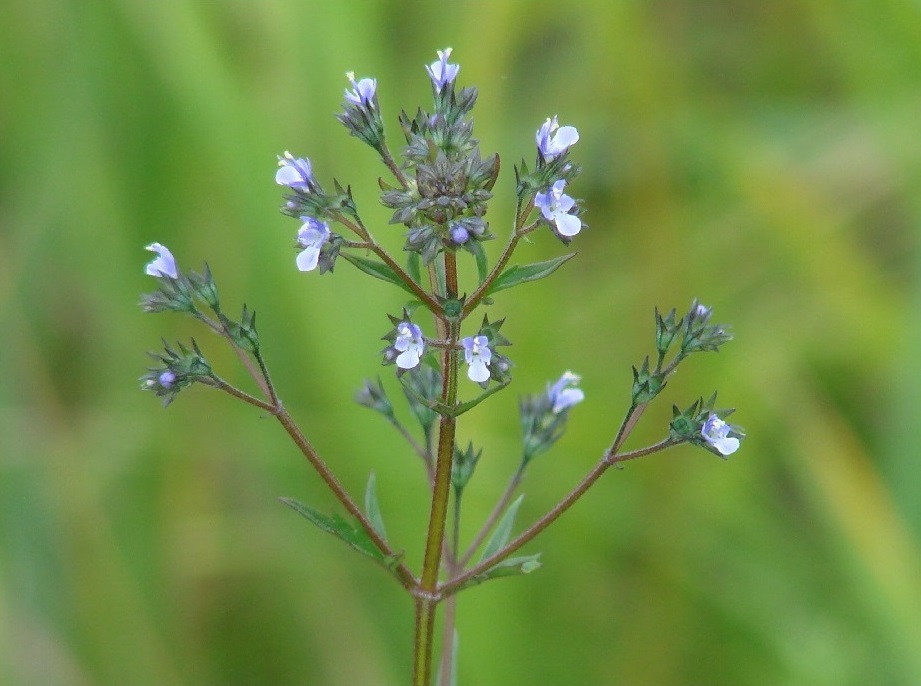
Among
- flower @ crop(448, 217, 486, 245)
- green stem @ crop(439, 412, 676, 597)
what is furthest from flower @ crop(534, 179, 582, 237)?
green stem @ crop(439, 412, 676, 597)

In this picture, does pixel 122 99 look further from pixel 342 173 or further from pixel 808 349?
pixel 808 349

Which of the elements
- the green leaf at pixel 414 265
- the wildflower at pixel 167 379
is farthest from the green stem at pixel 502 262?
the wildflower at pixel 167 379

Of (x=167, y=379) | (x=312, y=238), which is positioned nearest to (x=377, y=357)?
(x=167, y=379)

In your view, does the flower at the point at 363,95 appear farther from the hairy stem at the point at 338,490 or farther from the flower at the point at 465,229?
the hairy stem at the point at 338,490

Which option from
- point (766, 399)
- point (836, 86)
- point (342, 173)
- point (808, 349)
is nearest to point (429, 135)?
point (342, 173)

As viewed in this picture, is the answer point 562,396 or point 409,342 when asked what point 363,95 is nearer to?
point 409,342
